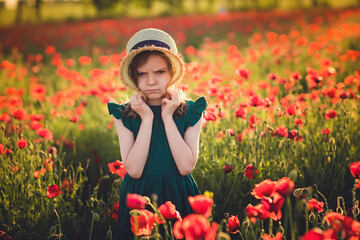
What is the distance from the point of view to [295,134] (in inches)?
83.1

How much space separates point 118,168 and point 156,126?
42 centimetres

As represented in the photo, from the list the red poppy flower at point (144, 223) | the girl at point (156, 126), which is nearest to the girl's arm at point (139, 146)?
the girl at point (156, 126)

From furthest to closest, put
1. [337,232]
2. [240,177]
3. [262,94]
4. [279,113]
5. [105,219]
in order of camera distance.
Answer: [262,94]
[279,113]
[240,177]
[105,219]
[337,232]

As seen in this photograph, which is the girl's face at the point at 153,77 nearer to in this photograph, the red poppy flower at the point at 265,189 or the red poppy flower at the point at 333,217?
the red poppy flower at the point at 265,189

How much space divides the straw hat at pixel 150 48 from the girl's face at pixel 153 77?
0.04 m

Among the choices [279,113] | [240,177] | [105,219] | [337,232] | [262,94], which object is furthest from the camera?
[262,94]

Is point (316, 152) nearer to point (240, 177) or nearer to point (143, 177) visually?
point (240, 177)

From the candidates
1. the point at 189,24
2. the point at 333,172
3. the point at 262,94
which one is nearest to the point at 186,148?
the point at 333,172

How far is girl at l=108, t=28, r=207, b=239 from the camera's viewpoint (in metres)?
1.58

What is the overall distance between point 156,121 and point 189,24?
10.4 m

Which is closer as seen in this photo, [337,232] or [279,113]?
[337,232]

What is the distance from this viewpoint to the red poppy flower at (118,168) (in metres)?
1.88

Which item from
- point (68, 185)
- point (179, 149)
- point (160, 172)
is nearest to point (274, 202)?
point (179, 149)

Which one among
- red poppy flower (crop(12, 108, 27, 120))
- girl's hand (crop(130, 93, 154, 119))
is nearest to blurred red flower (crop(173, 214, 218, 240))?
girl's hand (crop(130, 93, 154, 119))
